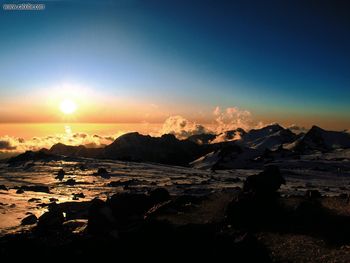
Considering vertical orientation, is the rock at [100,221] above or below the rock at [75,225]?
above

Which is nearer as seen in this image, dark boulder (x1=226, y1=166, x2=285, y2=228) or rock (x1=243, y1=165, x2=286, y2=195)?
dark boulder (x1=226, y1=166, x2=285, y2=228)

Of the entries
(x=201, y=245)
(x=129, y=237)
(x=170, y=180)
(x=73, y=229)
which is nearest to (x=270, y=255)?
(x=201, y=245)

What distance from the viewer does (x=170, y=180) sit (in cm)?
12988

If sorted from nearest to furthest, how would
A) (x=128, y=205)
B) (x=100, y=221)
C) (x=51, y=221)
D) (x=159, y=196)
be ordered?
(x=100, y=221), (x=51, y=221), (x=128, y=205), (x=159, y=196)

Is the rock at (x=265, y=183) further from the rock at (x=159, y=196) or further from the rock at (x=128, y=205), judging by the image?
the rock at (x=128, y=205)

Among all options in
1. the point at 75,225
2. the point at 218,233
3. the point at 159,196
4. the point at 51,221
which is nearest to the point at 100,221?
the point at 75,225

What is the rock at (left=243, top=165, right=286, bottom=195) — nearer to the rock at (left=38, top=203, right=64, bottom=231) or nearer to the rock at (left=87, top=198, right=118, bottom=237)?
the rock at (left=87, top=198, right=118, bottom=237)

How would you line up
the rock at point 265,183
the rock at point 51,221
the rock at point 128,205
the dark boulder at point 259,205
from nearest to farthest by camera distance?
1. the dark boulder at point 259,205
2. the rock at point 265,183
3. the rock at point 51,221
4. the rock at point 128,205

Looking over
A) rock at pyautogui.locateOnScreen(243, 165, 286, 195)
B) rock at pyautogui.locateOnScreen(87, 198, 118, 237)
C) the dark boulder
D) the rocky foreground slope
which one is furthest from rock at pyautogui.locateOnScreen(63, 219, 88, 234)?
rock at pyautogui.locateOnScreen(243, 165, 286, 195)

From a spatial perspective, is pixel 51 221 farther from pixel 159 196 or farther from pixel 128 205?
pixel 159 196

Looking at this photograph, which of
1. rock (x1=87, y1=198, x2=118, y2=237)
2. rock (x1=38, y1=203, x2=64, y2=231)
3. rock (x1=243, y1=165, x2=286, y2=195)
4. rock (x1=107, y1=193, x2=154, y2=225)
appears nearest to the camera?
rock (x1=87, y1=198, x2=118, y2=237)

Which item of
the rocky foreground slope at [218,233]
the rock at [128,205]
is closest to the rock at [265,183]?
the rocky foreground slope at [218,233]

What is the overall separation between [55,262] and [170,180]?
96.6 metres

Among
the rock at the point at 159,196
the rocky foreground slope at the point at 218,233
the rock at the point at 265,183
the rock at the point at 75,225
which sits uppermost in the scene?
the rock at the point at 265,183
